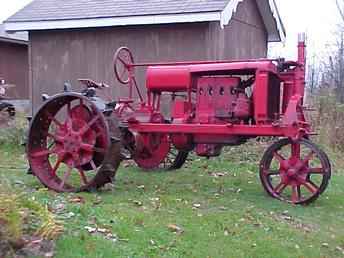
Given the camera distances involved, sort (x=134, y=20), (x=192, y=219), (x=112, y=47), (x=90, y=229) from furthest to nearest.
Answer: (x=112, y=47)
(x=134, y=20)
(x=192, y=219)
(x=90, y=229)

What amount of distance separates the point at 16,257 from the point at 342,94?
57.0 feet

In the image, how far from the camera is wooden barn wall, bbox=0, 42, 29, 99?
24453mm

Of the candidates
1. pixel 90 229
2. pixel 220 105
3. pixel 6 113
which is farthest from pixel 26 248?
pixel 6 113

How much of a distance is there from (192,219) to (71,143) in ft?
7.31

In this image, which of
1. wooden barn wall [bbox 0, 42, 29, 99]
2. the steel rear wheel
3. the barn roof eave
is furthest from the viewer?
wooden barn wall [bbox 0, 42, 29, 99]

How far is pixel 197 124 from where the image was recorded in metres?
8.48

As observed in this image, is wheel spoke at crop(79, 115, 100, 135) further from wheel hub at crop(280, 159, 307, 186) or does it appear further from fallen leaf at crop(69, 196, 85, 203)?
wheel hub at crop(280, 159, 307, 186)

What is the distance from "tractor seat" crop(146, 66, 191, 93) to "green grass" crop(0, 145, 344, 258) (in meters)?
1.30

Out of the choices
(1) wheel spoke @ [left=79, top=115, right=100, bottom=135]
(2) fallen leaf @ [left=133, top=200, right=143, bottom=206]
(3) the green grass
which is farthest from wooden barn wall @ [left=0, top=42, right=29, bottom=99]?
(2) fallen leaf @ [left=133, top=200, right=143, bottom=206]

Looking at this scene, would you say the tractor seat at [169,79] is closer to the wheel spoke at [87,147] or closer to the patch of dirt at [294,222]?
the wheel spoke at [87,147]

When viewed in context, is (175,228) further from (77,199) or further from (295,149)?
(295,149)

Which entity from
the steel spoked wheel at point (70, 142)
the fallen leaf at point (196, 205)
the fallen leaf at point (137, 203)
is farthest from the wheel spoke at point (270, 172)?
the steel spoked wheel at point (70, 142)

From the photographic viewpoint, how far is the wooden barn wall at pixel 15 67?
80.2 feet

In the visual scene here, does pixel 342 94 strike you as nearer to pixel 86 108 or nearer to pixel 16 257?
pixel 86 108
